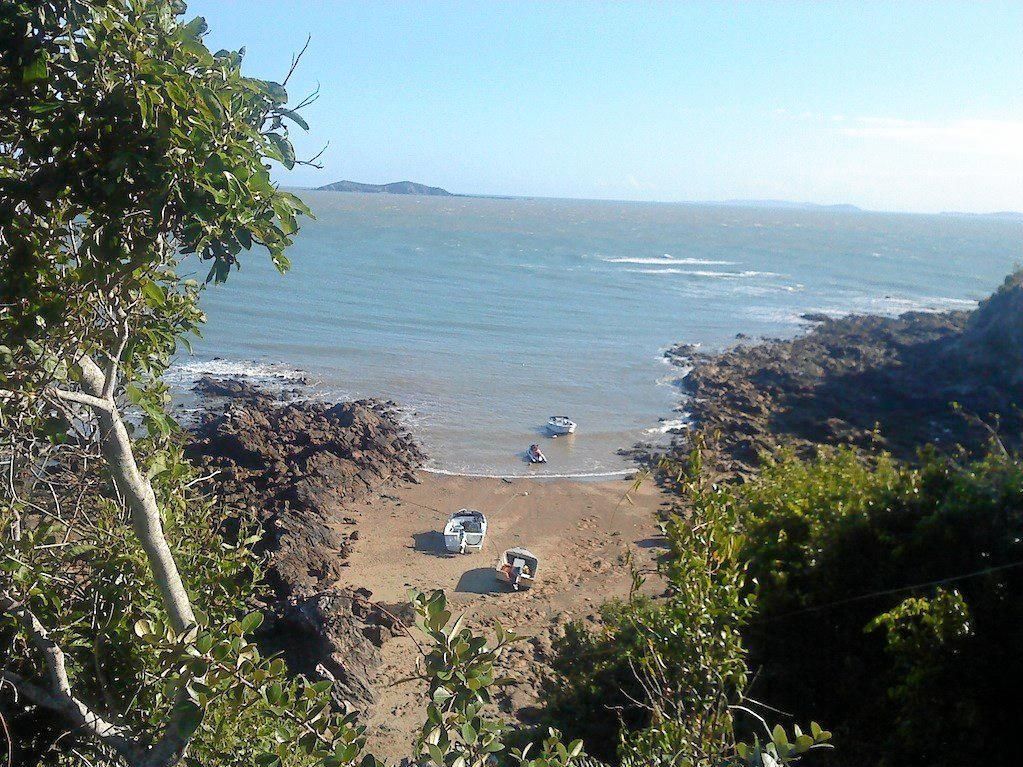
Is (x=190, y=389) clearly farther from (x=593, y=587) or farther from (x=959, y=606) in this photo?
(x=959, y=606)

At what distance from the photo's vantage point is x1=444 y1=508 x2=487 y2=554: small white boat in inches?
599

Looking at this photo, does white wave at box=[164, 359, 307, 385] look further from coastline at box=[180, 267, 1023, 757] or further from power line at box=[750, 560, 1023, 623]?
power line at box=[750, 560, 1023, 623]

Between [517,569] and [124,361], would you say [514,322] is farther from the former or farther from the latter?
[124,361]

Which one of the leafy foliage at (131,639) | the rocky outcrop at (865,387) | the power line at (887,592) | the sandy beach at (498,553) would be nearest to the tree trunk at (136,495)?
the leafy foliage at (131,639)

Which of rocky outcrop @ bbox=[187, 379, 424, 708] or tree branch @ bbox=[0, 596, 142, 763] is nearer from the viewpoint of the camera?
tree branch @ bbox=[0, 596, 142, 763]

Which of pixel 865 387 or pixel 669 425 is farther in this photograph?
pixel 865 387

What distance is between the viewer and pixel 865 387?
29047 mm

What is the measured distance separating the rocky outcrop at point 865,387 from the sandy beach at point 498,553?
15.6 ft

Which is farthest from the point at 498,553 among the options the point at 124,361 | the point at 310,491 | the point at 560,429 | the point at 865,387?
the point at 865,387

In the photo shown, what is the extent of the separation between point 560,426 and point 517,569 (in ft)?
33.9

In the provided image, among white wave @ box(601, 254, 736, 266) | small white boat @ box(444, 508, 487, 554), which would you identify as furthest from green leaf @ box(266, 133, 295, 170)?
white wave @ box(601, 254, 736, 266)

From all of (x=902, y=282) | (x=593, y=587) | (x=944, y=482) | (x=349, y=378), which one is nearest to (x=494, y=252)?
(x=902, y=282)

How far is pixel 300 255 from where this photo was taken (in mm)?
61719

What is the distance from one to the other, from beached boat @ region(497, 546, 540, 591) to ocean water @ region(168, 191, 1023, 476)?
19.8ft
